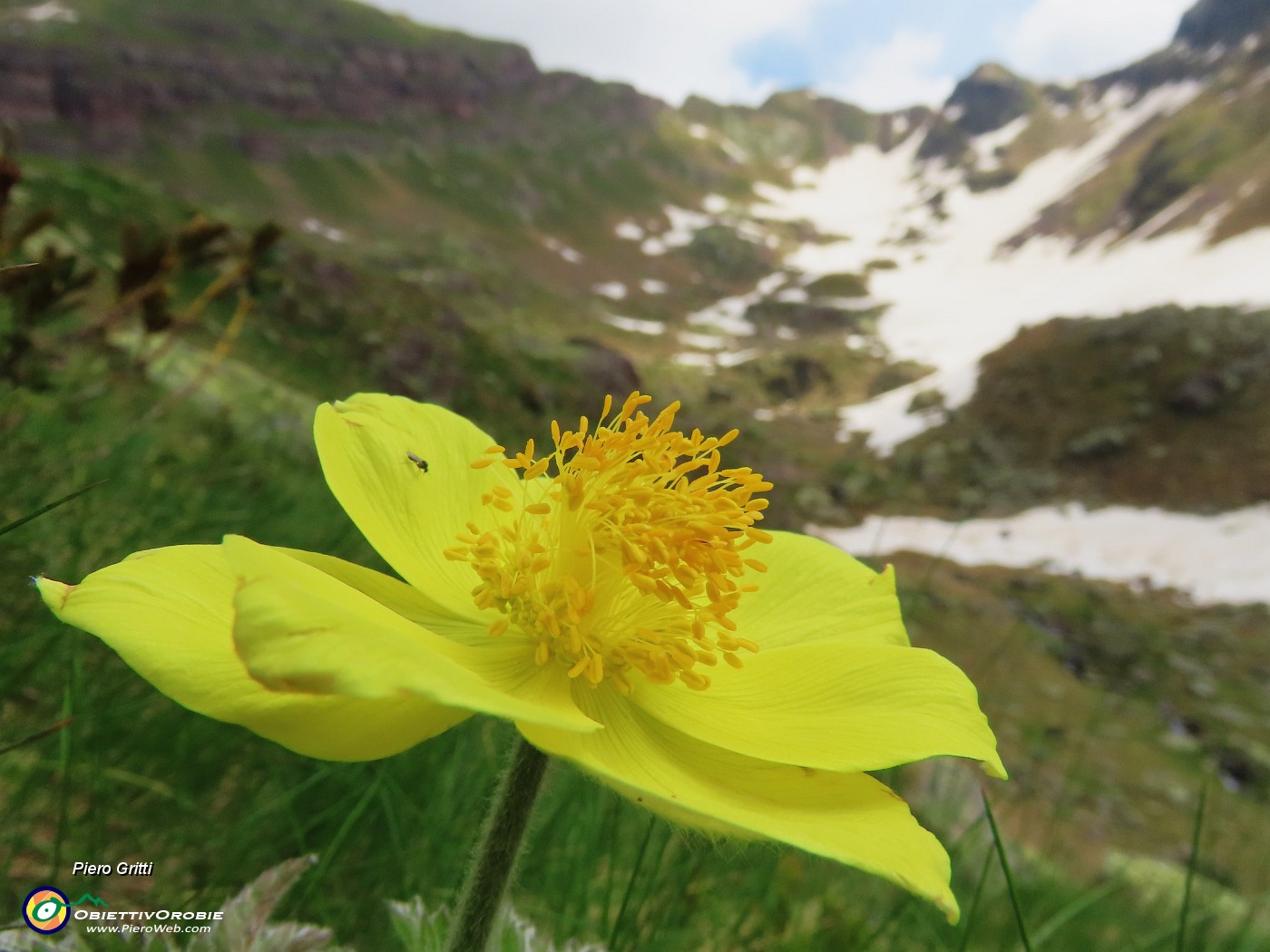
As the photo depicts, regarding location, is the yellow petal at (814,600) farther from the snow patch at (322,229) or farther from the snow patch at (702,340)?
the snow patch at (702,340)

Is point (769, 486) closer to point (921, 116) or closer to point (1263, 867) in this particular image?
point (1263, 867)

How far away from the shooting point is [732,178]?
90.4 meters

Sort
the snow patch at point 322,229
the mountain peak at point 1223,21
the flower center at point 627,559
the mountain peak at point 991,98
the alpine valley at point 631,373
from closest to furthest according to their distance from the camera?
the flower center at point 627,559, the alpine valley at point 631,373, the snow patch at point 322,229, the mountain peak at point 1223,21, the mountain peak at point 991,98

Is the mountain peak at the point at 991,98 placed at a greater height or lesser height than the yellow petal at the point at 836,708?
greater

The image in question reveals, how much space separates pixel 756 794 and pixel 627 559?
0.35m

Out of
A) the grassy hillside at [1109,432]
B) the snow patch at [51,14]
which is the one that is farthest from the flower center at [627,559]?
the snow patch at [51,14]

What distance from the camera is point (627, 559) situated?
44.8 inches

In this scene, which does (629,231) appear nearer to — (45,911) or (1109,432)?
(1109,432)

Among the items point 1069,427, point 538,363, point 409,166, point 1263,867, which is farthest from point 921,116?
point 1263,867

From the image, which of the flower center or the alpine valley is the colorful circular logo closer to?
the alpine valley

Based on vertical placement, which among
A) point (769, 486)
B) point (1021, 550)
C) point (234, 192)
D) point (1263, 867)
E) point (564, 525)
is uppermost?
point (769, 486)

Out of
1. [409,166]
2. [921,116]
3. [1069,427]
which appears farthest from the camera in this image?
[921,116]

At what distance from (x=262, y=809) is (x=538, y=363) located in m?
14.9

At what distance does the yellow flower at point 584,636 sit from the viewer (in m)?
0.75
